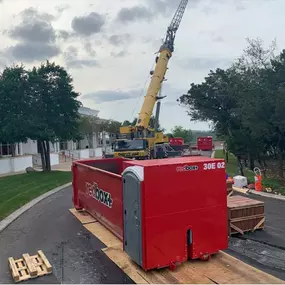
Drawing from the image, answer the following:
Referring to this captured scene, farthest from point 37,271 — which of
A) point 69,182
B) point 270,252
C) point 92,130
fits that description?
point 92,130

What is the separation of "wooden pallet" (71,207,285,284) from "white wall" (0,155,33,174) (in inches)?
868

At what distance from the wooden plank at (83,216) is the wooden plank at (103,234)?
42 cm

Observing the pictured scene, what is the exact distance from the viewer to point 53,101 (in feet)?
75.3

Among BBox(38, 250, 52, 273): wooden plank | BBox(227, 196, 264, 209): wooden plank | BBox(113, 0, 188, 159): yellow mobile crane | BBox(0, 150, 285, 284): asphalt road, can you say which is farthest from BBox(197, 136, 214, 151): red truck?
BBox(38, 250, 52, 273): wooden plank

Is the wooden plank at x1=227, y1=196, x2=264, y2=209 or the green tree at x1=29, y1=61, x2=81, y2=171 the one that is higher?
the green tree at x1=29, y1=61, x2=81, y2=171

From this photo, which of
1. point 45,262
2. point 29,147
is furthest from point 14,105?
point 29,147

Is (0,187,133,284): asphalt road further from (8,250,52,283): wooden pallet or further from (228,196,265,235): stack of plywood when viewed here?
(228,196,265,235): stack of plywood

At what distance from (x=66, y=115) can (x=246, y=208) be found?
17599 millimetres

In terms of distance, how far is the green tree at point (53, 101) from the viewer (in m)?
22.4

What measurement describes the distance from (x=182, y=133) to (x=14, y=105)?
195 ft

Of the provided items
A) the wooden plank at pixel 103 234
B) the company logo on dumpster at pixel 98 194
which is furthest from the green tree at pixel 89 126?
the wooden plank at pixel 103 234

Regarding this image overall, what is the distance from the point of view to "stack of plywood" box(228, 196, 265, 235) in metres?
8.13

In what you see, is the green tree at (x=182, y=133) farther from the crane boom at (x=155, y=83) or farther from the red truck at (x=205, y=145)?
the crane boom at (x=155, y=83)

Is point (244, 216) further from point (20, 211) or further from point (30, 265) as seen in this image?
point (20, 211)
